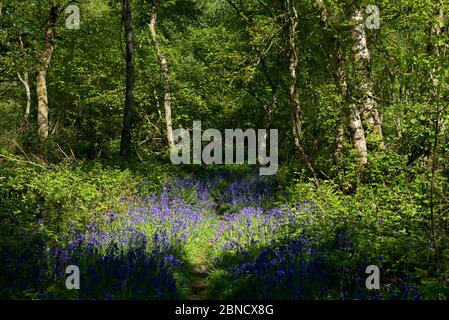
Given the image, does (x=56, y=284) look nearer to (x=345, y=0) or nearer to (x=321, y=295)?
(x=321, y=295)

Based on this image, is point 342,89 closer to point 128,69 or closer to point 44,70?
point 128,69

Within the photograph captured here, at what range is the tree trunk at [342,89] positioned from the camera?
9.18 metres

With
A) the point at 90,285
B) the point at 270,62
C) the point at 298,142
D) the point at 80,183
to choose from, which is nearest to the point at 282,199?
the point at 298,142

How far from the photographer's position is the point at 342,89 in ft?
30.1
